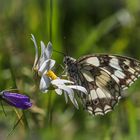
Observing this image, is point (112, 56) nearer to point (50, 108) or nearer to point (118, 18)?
point (50, 108)

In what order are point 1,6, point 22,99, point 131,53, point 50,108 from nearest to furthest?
point 22,99, point 50,108, point 1,6, point 131,53

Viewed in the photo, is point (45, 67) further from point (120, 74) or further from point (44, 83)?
point (120, 74)

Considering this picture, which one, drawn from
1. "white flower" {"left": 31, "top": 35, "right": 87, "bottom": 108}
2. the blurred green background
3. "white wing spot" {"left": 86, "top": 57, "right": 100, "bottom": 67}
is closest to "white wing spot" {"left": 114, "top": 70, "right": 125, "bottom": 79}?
"white wing spot" {"left": 86, "top": 57, "right": 100, "bottom": 67}

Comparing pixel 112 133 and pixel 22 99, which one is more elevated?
pixel 22 99

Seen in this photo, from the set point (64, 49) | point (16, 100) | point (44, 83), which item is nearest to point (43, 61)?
point (44, 83)

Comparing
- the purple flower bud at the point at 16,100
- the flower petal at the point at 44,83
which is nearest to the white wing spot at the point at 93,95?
the flower petal at the point at 44,83

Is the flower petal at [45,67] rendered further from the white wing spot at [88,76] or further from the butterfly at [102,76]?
the white wing spot at [88,76]

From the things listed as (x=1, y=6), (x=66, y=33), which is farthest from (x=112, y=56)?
(x=66, y=33)

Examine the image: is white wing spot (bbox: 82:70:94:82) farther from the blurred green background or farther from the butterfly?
the blurred green background
